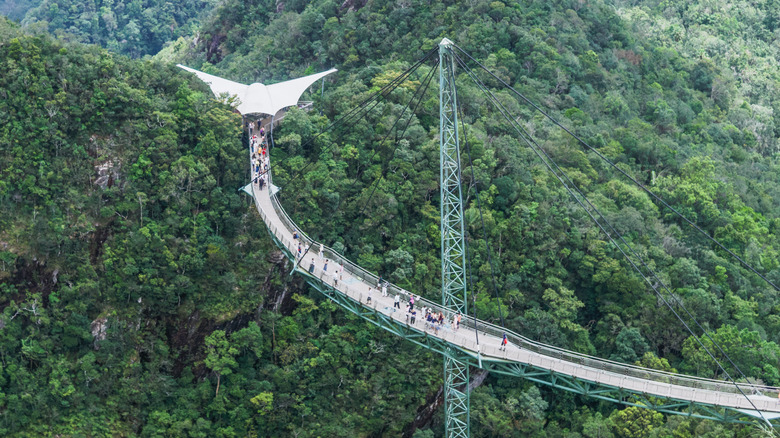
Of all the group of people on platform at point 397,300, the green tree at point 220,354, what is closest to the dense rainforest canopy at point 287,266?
the green tree at point 220,354

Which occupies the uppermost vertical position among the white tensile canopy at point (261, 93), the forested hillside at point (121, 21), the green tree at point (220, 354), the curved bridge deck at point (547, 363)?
the white tensile canopy at point (261, 93)

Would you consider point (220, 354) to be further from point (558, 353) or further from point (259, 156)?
point (558, 353)

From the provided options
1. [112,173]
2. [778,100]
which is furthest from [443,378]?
[778,100]

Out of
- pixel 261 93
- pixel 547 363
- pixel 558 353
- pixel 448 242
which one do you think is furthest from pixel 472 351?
pixel 261 93

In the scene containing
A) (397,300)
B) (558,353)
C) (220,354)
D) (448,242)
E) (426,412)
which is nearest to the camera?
(558,353)

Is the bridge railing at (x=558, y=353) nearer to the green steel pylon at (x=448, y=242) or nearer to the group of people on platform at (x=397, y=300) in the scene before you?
the group of people on platform at (x=397, y=300)

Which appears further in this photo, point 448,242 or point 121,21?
point 121,21

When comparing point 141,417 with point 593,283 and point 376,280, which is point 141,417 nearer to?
point 376,280
